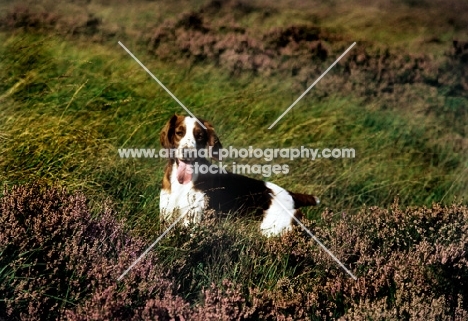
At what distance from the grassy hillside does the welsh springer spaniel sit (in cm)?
11

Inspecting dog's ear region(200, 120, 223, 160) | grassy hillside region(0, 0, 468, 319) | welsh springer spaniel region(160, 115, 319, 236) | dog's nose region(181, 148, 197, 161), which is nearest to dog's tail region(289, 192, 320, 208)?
grassy hillside region(0, 0, 468, 319)

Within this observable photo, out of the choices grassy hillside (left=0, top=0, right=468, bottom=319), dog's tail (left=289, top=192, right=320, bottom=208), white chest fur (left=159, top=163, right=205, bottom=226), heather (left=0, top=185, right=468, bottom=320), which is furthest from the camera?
dog's tail (left=289, top=192, right=320, bottom=208)

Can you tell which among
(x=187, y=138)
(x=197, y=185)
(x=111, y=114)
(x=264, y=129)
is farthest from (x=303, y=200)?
(x=111, y=114)

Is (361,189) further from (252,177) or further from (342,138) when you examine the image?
(252,177)

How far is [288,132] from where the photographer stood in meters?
5.36

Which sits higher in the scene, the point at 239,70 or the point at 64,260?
the point at 239,70

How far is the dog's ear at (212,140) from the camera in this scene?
5145 millimetres

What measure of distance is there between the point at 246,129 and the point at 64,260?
128 centimetres

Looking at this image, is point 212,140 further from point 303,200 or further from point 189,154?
point 303,200

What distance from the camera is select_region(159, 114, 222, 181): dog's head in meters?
5.10

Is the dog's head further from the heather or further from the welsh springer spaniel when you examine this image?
the heather

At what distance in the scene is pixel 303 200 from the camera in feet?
17.7

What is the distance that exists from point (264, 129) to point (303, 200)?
475 millimetres

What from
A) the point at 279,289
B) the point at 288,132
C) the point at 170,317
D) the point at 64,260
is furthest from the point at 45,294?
the point at 288,132
